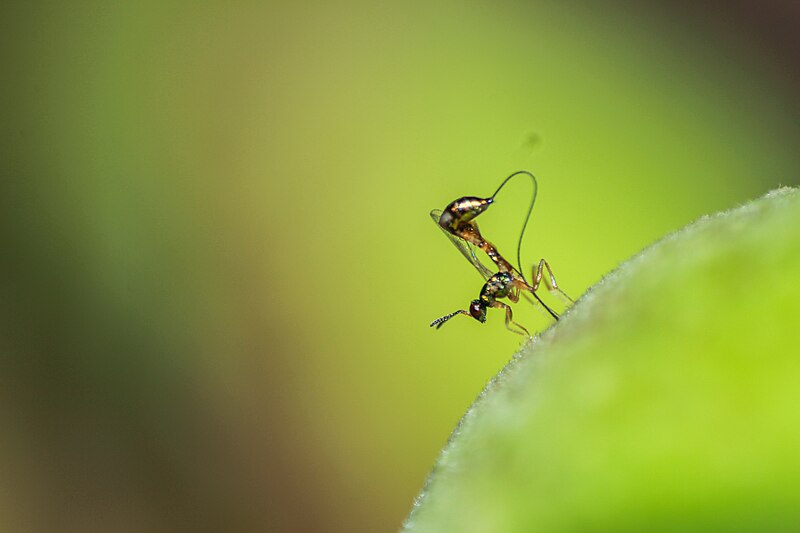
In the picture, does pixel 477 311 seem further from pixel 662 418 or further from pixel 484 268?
pixel 662 418

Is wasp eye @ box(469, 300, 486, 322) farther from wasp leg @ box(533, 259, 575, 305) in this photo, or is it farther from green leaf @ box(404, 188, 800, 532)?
green leaf @ box(404, 188, 800, 532)

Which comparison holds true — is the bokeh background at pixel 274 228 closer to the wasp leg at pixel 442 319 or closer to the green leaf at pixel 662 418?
the wasp leg at pixel 442 319

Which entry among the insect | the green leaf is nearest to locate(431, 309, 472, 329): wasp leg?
the insect

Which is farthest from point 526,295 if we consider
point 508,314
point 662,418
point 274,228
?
point 662,418

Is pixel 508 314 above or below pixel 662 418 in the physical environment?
above

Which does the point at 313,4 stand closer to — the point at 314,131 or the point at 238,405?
the point at 314,131

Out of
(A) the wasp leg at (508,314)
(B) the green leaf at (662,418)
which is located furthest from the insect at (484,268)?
(B) the green leaf at (662,418)
